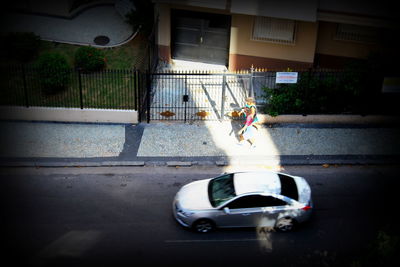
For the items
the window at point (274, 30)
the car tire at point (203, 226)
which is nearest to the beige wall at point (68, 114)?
the car tire at point (203, 226)

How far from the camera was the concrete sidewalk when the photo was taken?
1480 cm

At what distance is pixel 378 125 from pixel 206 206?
9.02 m

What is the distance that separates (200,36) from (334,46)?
20.9 ft

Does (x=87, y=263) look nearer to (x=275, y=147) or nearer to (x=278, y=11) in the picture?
(x=275, y=147)

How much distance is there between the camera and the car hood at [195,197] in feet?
37.3

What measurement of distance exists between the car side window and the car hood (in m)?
0.67

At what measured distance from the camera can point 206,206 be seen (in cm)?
1129

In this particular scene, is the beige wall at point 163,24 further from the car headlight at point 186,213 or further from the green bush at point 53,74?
the car headlight at point 186,213

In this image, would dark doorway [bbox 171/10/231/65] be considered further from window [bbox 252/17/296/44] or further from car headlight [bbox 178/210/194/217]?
car headlight [bbox 178/210/194/217]

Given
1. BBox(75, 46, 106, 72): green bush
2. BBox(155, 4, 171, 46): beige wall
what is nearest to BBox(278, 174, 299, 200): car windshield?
BBox(75, 46, 106, 72): green bush

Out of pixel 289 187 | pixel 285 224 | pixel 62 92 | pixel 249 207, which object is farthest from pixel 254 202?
pixel 62 92

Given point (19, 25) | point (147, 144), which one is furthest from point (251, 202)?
point (19, 25)

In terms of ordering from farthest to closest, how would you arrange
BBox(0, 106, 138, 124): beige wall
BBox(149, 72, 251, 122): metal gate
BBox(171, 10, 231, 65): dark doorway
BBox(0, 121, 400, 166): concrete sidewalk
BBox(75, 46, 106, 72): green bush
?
BBox(171, 10, 231, 65): dark doorway < BBox(75, 46, 106, 72): green bush < BBox(149, 72, 251, 122): metal gate < BBox(0, 106, 138, 124): beige wall < BBox(0, 121, 400, 166): concrete sidewalk

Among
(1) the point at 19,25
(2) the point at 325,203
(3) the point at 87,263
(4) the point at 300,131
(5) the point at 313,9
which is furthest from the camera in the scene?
(1) the point at 19,25
